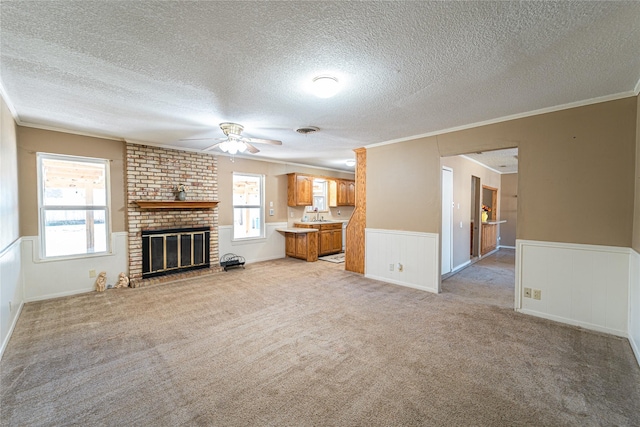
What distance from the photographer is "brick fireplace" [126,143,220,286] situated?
4.75 m

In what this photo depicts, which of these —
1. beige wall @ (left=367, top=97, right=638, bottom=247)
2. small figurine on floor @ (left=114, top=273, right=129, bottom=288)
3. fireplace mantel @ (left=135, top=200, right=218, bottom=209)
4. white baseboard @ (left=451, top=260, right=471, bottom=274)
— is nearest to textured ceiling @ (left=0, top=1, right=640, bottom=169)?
beige wall @ (left=367, top=97, right=638, bottom=247)

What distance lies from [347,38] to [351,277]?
13.4ft

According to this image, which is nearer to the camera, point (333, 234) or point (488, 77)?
point (488, 77)

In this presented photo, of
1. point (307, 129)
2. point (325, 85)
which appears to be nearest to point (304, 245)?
point (307, 129)

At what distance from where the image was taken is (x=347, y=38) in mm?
1826

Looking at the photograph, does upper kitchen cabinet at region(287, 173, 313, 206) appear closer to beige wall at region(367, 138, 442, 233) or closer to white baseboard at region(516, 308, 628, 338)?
beige wall at region(367, 138, 442, 233)

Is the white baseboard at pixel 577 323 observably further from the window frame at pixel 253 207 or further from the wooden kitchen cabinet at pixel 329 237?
the window frame at pixel 253 207

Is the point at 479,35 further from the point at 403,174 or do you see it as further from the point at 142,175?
the point at 142,175

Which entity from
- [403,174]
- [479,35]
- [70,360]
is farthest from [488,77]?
[70,360]

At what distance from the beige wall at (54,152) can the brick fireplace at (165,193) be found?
0.51ft

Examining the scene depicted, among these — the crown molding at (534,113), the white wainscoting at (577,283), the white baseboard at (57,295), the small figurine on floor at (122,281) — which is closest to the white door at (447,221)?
the crown molding at (534,113)

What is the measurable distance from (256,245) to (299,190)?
5.83 ft

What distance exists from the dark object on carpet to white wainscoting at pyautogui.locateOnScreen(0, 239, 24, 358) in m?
2.93

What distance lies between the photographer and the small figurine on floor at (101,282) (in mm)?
4355
